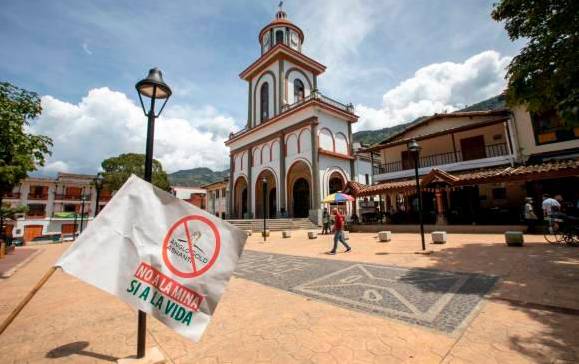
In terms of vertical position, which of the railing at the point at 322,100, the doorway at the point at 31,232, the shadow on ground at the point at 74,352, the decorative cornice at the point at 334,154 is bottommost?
the shadow on ground at the point at 74,352

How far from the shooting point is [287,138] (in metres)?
25.7

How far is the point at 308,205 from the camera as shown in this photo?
84.0 ft

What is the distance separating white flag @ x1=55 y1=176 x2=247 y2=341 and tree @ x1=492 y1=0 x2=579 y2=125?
24.5ft

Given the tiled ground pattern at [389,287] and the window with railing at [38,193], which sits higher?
the window with railing at [38,193]

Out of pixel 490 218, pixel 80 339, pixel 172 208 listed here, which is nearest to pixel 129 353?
pixel 80 339

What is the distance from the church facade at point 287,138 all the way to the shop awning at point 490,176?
17.4 ft

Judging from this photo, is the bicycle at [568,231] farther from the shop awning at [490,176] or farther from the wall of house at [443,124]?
the wall of house at [443,124]

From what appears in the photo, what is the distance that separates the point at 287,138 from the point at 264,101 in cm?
713

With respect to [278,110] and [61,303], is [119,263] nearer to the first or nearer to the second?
[61,303]

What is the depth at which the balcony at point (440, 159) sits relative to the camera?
1722cm

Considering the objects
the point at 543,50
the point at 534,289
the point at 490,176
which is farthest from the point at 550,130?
the point at 534,289

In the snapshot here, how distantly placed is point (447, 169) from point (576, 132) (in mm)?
6559

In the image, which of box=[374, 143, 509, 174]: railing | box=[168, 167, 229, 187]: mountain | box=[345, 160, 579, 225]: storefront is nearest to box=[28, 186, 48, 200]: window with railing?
box=[345, 160, 579, 225]: storefront

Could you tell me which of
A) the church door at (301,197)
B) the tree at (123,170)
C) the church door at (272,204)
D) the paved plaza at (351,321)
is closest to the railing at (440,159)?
the church door at (301,197)
